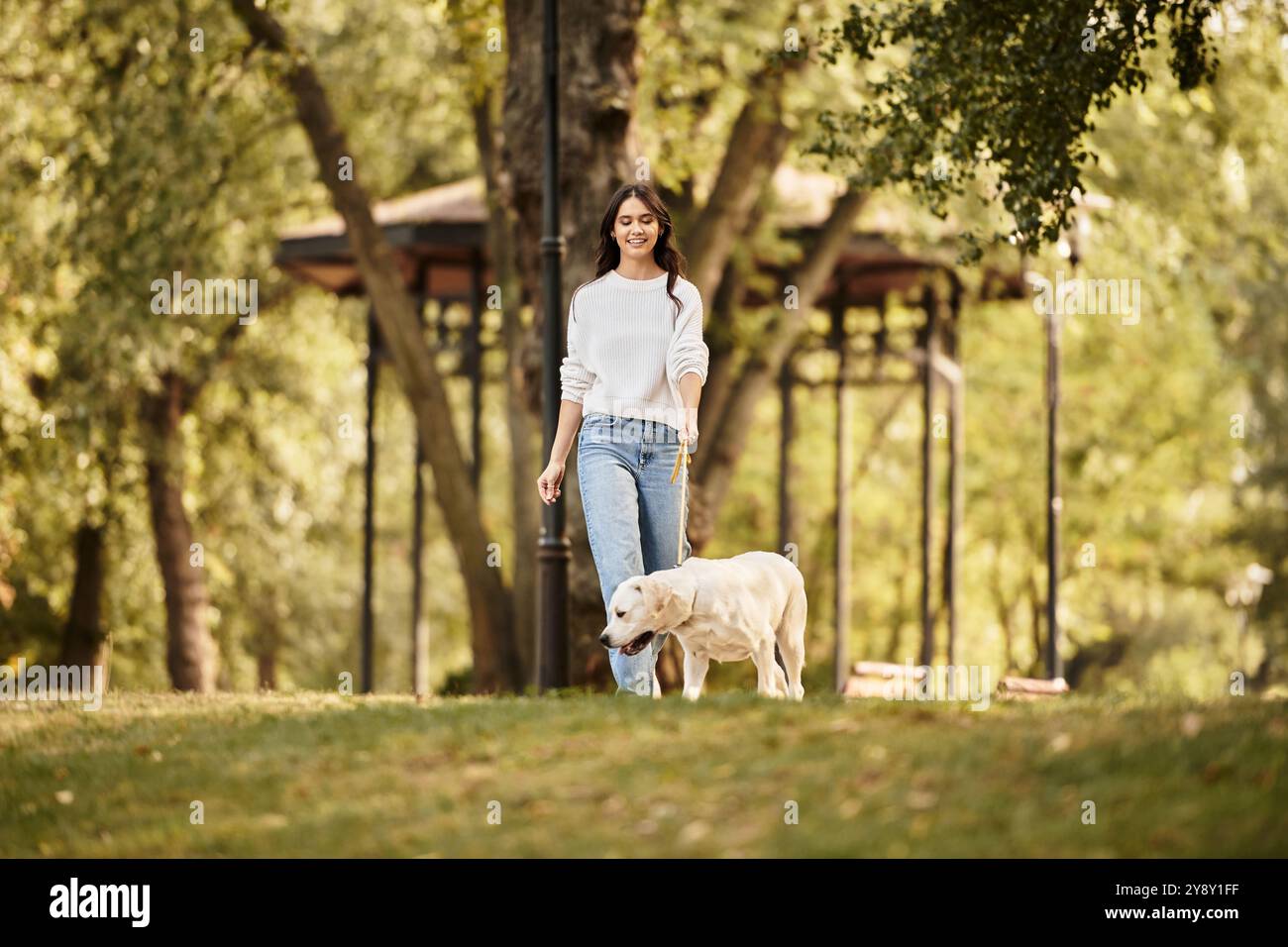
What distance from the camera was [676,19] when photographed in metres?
17.1

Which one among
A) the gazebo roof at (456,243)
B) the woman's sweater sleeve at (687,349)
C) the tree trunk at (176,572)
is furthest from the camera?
the tree trunk at (176,572)

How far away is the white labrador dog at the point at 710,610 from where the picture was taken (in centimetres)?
780

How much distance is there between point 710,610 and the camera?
26.1ft

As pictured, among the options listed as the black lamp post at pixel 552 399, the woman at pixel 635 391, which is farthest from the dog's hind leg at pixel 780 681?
the black lamp post at pixel 552 399

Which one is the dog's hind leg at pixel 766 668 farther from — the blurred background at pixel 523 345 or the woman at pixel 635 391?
the blurred background at pixel 523 345

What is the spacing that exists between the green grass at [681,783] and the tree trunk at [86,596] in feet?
58.2

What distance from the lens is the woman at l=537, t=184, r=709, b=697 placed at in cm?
814

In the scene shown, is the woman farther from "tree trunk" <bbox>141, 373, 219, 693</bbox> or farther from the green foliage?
"tree trunk" <bbox>141, 373, 219, 693</bbox>

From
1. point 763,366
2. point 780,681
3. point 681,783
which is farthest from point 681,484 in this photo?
point 763,366

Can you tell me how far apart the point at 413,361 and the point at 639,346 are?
26.9ft

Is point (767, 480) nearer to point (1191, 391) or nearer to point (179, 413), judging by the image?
point (1191, 391)

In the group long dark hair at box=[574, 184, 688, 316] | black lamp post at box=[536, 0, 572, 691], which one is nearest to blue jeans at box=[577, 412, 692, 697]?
long dark hair at box=[574, 184, 688, 316]

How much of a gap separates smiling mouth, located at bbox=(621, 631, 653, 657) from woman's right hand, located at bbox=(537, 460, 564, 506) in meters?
0.97
